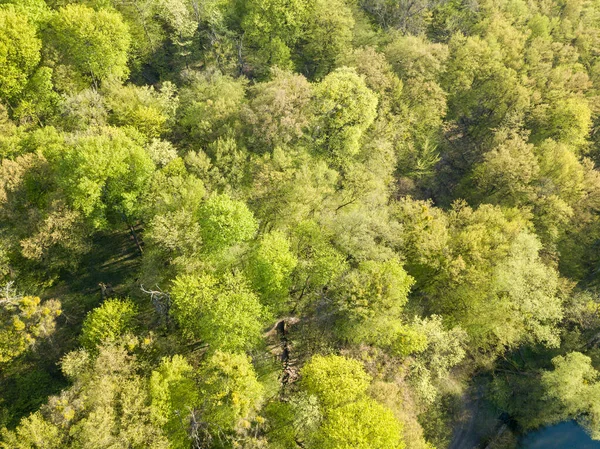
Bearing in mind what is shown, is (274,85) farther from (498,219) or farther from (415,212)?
(498,219)

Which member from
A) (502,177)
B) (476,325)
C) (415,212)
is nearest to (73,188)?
(415,212)

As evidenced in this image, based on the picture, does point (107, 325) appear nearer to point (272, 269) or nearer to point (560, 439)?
point (272, 269)

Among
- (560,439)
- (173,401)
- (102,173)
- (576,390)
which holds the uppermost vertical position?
(102,173)

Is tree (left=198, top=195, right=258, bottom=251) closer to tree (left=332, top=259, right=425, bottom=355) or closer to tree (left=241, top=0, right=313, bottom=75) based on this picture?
tree (left=332, top=259, right=425, bottom=355)

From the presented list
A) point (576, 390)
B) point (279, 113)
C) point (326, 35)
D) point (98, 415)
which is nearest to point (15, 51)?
point (279, 113)

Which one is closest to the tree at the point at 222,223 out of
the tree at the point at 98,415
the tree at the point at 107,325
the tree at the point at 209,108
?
the tree at the point at 107,325
